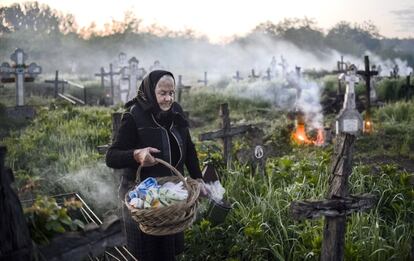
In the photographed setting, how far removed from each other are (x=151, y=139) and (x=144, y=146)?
76mm

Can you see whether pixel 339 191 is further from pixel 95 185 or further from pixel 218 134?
pixel 218 134

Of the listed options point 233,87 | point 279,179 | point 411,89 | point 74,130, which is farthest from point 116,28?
point 279,179

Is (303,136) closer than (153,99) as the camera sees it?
No

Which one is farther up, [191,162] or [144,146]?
[144,146]

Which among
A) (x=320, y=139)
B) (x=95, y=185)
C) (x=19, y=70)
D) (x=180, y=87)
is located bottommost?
(x=95, y=185)

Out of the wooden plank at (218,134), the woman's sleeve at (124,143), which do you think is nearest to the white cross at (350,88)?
the wooden plank at (218,134)

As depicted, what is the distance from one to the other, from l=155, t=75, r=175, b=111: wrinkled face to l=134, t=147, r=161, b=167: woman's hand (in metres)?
0.37

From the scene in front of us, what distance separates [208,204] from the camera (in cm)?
466

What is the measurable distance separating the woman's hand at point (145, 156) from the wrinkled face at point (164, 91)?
0.37 meters

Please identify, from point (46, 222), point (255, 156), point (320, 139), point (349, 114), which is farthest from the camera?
point (320, 139)

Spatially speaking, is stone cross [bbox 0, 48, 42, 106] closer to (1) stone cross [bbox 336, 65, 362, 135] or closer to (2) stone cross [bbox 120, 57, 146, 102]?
(2) stone cross [bbox 120, 57, 146, 102]

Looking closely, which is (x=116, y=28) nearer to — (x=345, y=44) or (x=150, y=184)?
(x=345, y=44)

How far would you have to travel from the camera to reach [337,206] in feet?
11.0

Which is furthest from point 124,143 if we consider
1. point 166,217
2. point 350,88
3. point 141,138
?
point 350,88
